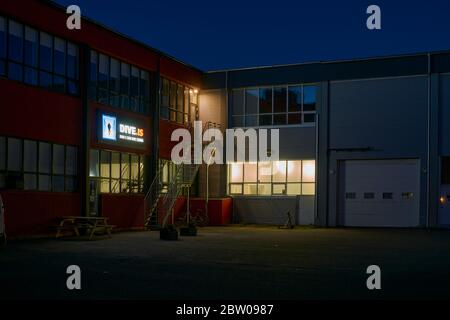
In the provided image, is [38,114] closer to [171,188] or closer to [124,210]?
[124,210]

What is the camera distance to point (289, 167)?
32.2 m

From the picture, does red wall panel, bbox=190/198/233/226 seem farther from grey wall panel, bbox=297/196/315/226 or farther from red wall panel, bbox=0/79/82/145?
red wall panel, bbox=0/79/82/145

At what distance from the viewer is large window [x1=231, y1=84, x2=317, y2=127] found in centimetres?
3206

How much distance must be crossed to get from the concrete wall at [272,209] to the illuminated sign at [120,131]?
7.58m

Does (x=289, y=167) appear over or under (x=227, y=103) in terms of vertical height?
under

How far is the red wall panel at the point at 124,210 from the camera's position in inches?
987

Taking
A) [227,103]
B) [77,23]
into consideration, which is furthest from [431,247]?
[227,103]

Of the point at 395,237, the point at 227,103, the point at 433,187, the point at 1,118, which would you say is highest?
the point at 227,103

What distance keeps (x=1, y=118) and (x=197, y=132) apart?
13.8 metres

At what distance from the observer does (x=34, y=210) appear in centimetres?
2117

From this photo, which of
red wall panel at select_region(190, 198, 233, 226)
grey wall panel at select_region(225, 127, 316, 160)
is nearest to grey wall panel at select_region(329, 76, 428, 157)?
grey wall panel at select_region(225, 127, 316, 160)

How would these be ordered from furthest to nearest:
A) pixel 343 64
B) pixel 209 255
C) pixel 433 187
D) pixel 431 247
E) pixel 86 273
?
pixel 343 64
pixel 433 187
pixel 431 247
pixel 209 255
pixel 86 273

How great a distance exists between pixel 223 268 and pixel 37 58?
1232cm
